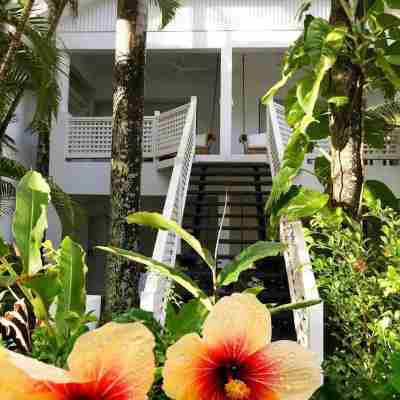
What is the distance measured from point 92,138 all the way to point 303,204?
794 cm

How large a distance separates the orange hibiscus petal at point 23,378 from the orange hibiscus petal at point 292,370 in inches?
6.7

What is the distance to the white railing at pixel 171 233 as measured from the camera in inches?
160

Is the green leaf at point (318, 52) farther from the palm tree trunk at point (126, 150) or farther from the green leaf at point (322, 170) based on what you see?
the palm tree trunk at point (126, 150)

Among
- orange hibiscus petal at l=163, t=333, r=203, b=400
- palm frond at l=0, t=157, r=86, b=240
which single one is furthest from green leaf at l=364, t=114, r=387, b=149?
palm frond at l=0, t=157, r=86, b=240

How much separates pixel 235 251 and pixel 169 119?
3147 millimetres

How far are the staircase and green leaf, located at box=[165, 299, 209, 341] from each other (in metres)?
3.24

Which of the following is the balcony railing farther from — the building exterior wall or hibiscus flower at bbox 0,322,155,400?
hibiscus flower at bbox 0,322,155,400

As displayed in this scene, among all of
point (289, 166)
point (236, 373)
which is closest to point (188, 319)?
point (236, 373)

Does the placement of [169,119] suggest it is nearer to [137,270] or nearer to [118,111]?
[118,111]

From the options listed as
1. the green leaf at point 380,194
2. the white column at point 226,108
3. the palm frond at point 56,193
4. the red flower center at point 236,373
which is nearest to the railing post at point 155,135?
the white column at point 226,108

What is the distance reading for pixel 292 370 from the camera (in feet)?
1.38

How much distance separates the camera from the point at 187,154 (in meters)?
8.63

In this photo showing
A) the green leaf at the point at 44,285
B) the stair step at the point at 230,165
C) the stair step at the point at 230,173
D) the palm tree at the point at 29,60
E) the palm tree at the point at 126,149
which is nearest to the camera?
the green leaf at the point at 44,285

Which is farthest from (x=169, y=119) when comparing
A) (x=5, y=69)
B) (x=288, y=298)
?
(x=288, y=298)
